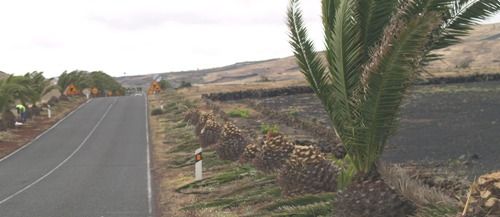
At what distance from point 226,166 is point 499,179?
1384 cm

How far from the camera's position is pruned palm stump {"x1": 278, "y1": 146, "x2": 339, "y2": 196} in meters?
11.8

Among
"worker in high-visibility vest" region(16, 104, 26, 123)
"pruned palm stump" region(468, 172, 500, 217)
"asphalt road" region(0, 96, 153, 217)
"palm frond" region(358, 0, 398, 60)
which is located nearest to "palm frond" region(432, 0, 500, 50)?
"palm frond" region(358, 0, 398, 60)

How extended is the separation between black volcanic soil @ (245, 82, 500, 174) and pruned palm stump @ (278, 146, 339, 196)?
7.66 feet

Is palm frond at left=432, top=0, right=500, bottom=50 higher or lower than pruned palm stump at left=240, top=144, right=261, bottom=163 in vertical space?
higher

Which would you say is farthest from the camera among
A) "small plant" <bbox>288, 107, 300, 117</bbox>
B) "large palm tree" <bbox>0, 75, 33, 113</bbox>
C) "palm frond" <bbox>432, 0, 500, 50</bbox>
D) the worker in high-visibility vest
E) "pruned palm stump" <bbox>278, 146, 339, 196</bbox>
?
the worker in high-visibility vest

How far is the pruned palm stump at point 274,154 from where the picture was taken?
1499cm

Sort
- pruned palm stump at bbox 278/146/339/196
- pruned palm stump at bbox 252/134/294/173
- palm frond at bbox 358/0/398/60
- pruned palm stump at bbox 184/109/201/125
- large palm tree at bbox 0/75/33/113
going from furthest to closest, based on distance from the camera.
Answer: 1. large palm tree at bbox 0/75/33/113
2. pruned palm stump at bbox 184/109/201/125
3. pruned palm stump at bbox 252/134/294/173
4. pruned palm stump at bbox 278/146/339/196
5. palm frond at bbox 358/0/398/60

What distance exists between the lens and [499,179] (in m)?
5.93

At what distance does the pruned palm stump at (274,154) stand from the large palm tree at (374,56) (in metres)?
5.59

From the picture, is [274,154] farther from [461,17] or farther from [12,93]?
[12,93]

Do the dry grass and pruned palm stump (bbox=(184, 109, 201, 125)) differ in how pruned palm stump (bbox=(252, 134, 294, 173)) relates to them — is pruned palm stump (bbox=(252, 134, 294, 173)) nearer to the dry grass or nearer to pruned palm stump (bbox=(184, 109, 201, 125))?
the dry grass

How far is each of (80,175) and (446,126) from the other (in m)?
13.9

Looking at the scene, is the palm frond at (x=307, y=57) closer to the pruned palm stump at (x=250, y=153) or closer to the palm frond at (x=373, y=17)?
the palm frond at (x=373, y=17)

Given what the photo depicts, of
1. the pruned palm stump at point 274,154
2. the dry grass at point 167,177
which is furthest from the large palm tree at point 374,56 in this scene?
the dry grass at point 167,177
